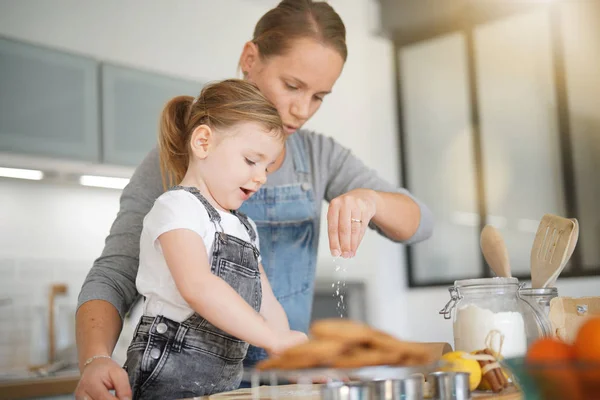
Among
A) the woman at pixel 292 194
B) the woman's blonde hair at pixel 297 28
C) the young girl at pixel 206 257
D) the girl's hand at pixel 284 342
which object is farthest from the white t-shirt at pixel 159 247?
the woman's blonde hair at pixel 297 28

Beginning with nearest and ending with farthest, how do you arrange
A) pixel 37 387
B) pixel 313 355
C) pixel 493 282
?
pixel 313 355, pixel 493 282, pixel 37 387

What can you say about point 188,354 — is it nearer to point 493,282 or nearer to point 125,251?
point 125,251

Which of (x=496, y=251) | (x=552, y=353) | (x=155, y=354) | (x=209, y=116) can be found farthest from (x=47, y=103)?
(x=552, y=353)

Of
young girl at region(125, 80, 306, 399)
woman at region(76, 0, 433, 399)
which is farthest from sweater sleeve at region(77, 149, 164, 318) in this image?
young girl at region(125, 80, 306, 399)

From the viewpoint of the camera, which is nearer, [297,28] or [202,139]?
[202,139]

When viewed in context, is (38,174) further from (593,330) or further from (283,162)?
(593,330)

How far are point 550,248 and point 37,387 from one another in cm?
192

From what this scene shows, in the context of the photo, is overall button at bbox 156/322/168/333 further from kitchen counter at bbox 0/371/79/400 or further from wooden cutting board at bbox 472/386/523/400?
kitchen counter at bbox 0/371/79/400

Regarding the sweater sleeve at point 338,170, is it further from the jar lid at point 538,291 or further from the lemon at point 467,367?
the lemon at point 467,367

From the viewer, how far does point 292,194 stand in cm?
155

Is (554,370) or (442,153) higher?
(442,153)

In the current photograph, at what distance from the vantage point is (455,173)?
471 centimetres

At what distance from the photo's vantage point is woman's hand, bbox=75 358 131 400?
998 millimetres

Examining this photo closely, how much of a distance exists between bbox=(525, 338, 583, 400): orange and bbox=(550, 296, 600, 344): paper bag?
0.59 metres
